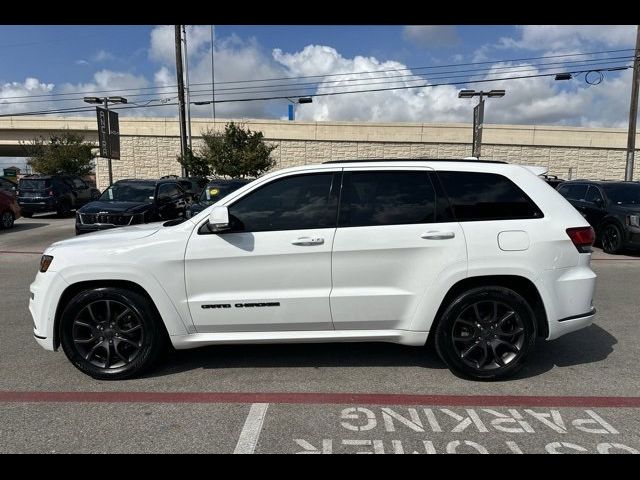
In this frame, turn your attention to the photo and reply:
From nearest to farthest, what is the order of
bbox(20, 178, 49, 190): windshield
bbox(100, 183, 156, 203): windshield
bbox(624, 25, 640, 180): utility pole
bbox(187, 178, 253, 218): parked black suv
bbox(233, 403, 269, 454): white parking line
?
bbox(233, 403, 269, 454): white parking line
bbox(100, 183, 156, 203): windshield
bbox(187, 178, 253, 218): parked black suv
bbox(20, 178, 49, 190): windshield
bbox(624, 25, 640, 180): utility pole

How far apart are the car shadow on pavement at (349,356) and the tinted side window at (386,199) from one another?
4.40ft

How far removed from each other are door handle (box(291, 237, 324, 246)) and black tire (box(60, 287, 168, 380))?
1.33 meters

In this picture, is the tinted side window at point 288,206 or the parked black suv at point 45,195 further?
the parked black suv at point 45,195

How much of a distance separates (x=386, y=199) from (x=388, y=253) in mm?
456

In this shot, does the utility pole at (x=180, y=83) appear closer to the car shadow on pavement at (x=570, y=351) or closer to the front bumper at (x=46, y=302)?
the front bumper at (x=46, y=302)

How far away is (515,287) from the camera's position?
12.1 feet

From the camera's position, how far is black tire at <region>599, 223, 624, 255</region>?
9.61m

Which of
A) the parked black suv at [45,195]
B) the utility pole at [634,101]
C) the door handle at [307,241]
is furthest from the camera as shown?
the utility pole at [634,101]

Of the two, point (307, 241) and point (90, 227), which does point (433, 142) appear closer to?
point (90, 227)

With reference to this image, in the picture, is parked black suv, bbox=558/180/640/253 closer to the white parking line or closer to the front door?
the front door

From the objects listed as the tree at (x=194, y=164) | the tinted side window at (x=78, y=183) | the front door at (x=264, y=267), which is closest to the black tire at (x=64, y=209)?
the tinted side window at (x=78, y=183)

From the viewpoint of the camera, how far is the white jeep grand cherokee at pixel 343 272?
3480 millimetres

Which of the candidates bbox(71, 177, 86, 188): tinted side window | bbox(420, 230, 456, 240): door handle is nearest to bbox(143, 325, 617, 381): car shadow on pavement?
bbox(420, 230, 456, 240): door handle
